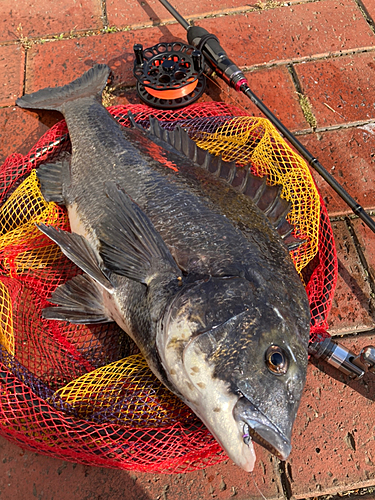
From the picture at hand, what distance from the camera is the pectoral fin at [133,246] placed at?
1.90 meters

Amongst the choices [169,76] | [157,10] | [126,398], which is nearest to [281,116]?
[169,76]

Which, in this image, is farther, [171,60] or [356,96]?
[356,96]

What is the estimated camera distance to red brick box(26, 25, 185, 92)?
12.0ft

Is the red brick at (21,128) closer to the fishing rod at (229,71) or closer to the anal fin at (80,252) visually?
the fishing rod at (229,71)

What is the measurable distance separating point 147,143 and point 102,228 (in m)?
0.67

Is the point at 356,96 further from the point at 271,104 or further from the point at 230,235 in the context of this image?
the point at 230,235

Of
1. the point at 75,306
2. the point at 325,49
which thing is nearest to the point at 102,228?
the point at 75,306

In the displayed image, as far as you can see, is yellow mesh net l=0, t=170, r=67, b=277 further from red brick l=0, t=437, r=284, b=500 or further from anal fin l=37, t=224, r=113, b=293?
red brick l=0, t=437, r=284, b=500

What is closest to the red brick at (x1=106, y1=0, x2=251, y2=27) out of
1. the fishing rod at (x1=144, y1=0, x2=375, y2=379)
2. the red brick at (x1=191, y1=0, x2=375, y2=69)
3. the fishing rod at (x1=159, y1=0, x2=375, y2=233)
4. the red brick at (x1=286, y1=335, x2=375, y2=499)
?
the red brick at (x1=191, y1=0, x2=375, y2=69)

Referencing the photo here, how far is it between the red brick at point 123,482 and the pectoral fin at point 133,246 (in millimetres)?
1155

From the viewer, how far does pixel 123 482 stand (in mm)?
2168

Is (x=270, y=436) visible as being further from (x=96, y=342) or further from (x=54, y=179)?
(x=54, y=179)

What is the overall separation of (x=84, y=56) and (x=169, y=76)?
111cm

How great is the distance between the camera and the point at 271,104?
3520mm
